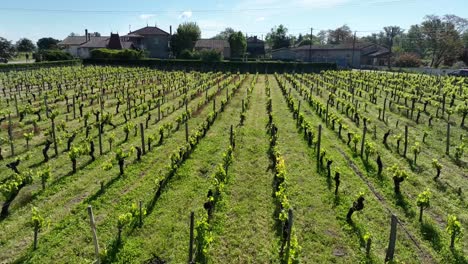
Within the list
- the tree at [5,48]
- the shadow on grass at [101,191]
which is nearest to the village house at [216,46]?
the tree at [5,48]

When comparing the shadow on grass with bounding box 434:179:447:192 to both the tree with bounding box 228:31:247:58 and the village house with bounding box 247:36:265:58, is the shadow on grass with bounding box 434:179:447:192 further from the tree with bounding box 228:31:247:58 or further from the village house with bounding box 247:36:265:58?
the village house with bounding box 247:36:265:58

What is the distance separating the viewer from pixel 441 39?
245 ft

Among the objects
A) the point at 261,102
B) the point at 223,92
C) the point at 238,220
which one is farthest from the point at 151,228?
the point at 223,92

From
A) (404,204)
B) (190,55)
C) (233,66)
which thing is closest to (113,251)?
(404,204)

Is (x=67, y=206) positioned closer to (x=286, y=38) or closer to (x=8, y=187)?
(x=8, y=187)

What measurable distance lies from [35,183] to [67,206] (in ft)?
7.20

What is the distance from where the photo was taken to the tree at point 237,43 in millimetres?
77500

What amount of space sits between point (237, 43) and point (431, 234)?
72.5 metres

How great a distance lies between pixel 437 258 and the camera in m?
7.88

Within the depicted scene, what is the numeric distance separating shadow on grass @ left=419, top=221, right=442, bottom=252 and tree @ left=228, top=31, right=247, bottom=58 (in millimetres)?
71897

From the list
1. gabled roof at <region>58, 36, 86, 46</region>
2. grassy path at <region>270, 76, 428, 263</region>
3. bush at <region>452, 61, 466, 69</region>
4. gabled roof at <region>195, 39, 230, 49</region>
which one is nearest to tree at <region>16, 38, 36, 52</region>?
gabled roof at <region>58, 36, 86, 46</region>

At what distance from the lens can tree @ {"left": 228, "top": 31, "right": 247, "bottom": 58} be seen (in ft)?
254

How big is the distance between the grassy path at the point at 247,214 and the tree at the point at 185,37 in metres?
65.3

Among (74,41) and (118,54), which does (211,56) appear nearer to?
(118,54)
